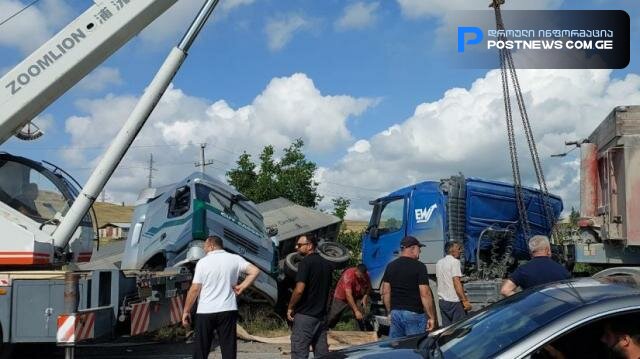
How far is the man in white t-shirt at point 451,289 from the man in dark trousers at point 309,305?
2330mm

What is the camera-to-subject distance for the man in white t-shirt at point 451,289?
8375 millimetres

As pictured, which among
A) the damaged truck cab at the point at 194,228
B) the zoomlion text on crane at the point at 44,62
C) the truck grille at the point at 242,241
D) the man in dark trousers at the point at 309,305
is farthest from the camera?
the truck grille at the point at 242,241

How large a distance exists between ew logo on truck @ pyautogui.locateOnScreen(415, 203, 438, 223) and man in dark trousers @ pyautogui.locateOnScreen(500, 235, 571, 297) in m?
5.16

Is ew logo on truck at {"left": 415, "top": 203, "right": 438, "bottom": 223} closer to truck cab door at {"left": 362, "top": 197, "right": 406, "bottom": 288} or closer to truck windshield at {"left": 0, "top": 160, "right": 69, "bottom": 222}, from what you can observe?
truck cab door at {"left": 362, "top": 197, "right": 406, "bottom": 288}

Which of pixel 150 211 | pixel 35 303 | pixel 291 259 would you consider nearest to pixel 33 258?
pixel 35 303

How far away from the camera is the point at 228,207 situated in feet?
37.1

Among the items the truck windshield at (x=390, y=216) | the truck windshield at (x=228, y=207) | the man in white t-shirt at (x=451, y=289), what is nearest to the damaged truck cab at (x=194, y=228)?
the truck windshield at (x=228, y=207)

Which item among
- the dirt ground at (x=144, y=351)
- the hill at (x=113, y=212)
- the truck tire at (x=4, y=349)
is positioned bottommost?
the dirt ground at (x=144, y=351)

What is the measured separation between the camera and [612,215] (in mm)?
8844

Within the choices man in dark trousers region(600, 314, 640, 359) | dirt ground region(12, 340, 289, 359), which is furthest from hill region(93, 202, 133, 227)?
man in dark trousers region(600, 314, 640, 359)

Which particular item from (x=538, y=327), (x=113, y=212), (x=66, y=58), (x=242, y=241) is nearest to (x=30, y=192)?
(x=66, y=58)

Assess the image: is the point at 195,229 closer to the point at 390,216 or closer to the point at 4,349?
the point at 4,349

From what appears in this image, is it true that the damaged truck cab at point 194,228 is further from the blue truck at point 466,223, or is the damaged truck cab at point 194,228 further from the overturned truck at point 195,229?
the blue truck at point 466,223

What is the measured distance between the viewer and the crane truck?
280 inches
